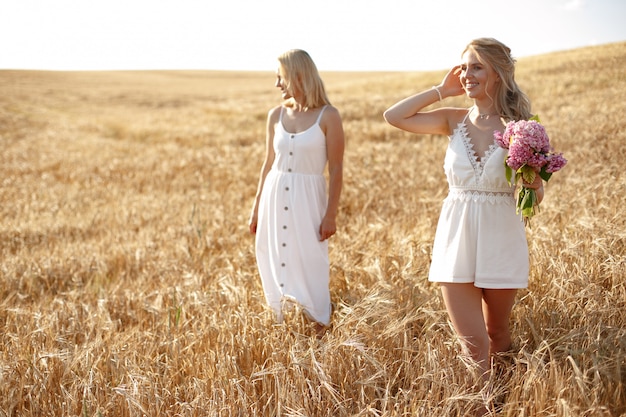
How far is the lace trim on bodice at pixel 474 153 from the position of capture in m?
2.81

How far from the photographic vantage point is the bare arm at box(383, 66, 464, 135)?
304 cm

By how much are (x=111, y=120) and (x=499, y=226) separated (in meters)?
28.3

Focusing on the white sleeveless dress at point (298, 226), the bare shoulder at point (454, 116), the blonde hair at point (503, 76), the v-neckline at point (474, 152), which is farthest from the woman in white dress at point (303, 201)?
the blonde hair at point (503, 76)

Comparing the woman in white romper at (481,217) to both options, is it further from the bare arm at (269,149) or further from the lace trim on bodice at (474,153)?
the bare arm at (269,149)

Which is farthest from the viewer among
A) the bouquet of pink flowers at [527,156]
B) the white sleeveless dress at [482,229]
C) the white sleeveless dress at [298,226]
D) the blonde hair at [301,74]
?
the white sleeveless dress at [298,226]

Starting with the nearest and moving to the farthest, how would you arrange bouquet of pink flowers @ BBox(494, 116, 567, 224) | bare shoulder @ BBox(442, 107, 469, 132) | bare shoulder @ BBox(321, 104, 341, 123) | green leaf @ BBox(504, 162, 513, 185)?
bouquet of pink flowers @ BBox(494, 116, 567, 224), green leaf @ BBox(504, 162, 513, 185), bare shoulder @ BBox(442, 107, 469, 132), bare shoulder @ BBox(321, 104, 341, 123)

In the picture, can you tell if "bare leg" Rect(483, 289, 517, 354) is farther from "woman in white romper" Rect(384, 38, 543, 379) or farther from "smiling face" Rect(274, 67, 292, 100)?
"smiling face" Rect(274, 67, 292, 100)

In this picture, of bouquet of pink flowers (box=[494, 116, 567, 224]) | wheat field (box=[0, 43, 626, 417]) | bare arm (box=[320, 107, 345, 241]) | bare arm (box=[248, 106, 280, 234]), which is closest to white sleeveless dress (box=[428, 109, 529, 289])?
bouquet of pink flowers (box=[494, 116, 567, 224])

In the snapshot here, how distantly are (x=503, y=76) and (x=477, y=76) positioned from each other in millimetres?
130

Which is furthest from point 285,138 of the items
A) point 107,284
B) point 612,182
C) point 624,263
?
point 612,182

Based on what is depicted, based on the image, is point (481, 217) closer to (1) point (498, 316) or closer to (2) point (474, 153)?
(2) point (474, 153)

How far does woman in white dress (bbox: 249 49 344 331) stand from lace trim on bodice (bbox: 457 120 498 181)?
3.75 feet

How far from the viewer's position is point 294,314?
12.4ft

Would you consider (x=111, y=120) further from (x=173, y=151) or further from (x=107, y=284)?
(x=107, y=284)
